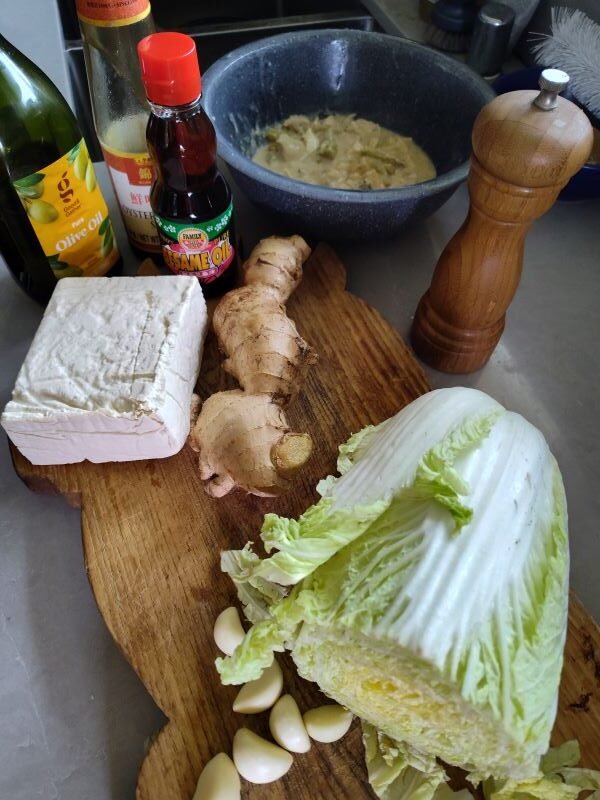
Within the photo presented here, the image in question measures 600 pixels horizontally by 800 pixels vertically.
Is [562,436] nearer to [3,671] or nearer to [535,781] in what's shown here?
[535,781]

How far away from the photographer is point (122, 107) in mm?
938

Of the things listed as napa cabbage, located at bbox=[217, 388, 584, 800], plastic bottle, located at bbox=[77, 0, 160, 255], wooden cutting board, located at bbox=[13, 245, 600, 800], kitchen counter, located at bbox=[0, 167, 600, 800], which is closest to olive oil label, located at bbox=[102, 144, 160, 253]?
plastic bottle, located at bbox=[77, 0, 160, 255]

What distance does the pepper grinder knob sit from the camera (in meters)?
0.64

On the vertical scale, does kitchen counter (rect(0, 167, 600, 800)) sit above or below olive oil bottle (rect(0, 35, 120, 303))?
below

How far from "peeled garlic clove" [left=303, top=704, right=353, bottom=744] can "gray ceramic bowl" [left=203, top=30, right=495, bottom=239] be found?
0.67 metres

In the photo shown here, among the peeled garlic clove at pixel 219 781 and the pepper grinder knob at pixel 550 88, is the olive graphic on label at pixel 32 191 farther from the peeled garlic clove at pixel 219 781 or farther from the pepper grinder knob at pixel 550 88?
the peeled garlic clove at pixel 219 781

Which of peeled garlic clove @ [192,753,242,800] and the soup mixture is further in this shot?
the soup mixture

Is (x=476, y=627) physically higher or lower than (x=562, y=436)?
higher

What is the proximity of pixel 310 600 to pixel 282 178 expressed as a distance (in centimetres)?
61

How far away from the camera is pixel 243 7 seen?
1.75 m

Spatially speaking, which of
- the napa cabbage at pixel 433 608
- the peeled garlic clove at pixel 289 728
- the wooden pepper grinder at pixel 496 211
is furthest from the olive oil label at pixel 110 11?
the peeled garlic clove at pixel 289 728

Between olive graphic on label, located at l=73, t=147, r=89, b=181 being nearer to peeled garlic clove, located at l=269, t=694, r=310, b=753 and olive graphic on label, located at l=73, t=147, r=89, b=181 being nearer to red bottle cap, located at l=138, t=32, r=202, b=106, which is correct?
red bottle cap, located at l=138, t=32, r=202, b=106

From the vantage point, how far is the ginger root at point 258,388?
0.82 meters

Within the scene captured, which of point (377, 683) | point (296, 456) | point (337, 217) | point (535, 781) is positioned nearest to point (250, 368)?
point (296, 456)
